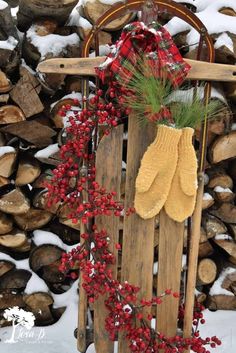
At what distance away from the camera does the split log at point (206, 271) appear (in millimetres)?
2289

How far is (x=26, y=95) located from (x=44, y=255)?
77 cm

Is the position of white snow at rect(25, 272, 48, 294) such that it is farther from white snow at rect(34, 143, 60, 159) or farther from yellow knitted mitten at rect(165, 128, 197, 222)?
yellow knitted mitten at rect(165, 128, 197, 222)

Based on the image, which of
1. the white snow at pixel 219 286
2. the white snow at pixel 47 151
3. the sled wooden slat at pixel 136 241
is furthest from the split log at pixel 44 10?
the white snow at pixel 219 286

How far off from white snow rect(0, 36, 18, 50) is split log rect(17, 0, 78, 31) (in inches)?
5.2

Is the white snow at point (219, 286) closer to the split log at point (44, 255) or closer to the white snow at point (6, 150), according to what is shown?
the split log at point (44, 255)

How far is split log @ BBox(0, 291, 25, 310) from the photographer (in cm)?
223

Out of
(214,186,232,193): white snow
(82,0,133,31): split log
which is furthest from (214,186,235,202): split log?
Answer: (82,0,133,31): split log

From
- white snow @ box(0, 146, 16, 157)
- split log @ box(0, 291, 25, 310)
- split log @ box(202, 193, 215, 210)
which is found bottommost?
split log @ box(0, 291, 25, 310)

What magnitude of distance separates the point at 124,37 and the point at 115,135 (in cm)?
35

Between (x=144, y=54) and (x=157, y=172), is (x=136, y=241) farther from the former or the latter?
(x=144, y=54)

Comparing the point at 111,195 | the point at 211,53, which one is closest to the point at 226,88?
the point at 211,53

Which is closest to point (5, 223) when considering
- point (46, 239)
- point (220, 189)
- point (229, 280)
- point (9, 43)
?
point (46, 239)

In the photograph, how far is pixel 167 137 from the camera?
62.0 inches

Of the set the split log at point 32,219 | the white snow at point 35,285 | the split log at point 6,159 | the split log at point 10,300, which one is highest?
the split log at point 6,159
